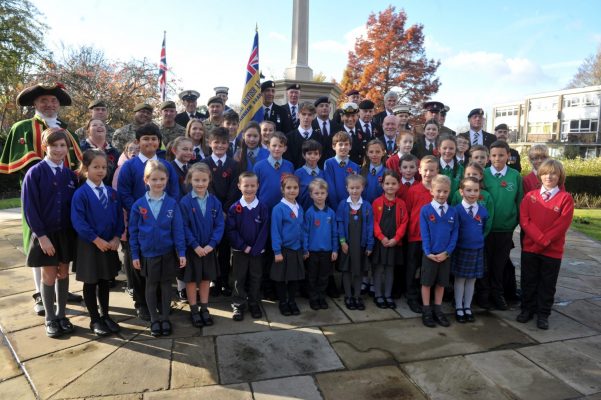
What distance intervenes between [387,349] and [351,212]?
152cm

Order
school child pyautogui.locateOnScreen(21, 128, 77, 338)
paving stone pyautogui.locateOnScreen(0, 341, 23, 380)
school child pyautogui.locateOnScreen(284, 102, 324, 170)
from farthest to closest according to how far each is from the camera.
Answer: school child pyautogui.locateOnScreen(284, 102, 324, 170)
school child pyautogui.locateOnScreen(21, 128, 77, 338)
paving stone pyautogui.locateOnScreen(0, 341, 23, 380)

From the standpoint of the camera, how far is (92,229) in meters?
3.54

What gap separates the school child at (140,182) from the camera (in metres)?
3.94

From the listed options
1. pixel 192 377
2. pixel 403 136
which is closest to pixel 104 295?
pixel 192 377

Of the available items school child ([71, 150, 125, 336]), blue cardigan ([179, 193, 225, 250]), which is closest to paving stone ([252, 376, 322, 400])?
blue cardigan ([179, 193, 225, 250])

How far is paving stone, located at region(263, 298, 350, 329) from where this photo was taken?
3947mm

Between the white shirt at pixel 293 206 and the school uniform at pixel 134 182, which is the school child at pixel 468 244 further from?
the school uniform at pixel 134 182

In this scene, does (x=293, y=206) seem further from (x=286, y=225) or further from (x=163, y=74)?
(x=163, y=74)

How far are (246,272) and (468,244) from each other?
2.35 metres

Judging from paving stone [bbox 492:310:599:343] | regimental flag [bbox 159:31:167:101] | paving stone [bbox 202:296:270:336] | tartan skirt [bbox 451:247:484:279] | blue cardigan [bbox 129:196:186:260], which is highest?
regimental flag [bbox 159:31:167:101]

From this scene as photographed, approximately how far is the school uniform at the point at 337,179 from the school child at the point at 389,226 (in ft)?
1.55

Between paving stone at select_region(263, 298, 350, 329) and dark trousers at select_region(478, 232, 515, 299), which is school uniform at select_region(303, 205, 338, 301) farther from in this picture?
dark trousers at select_region(478, 232, 515, 299)

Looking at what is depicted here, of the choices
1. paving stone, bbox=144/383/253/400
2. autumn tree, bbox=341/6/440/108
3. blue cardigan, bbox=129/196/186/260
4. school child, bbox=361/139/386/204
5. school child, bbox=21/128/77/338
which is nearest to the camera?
paving stone, bbox=144/383/253/400

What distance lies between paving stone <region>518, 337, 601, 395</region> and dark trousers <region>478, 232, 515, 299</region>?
95cm
